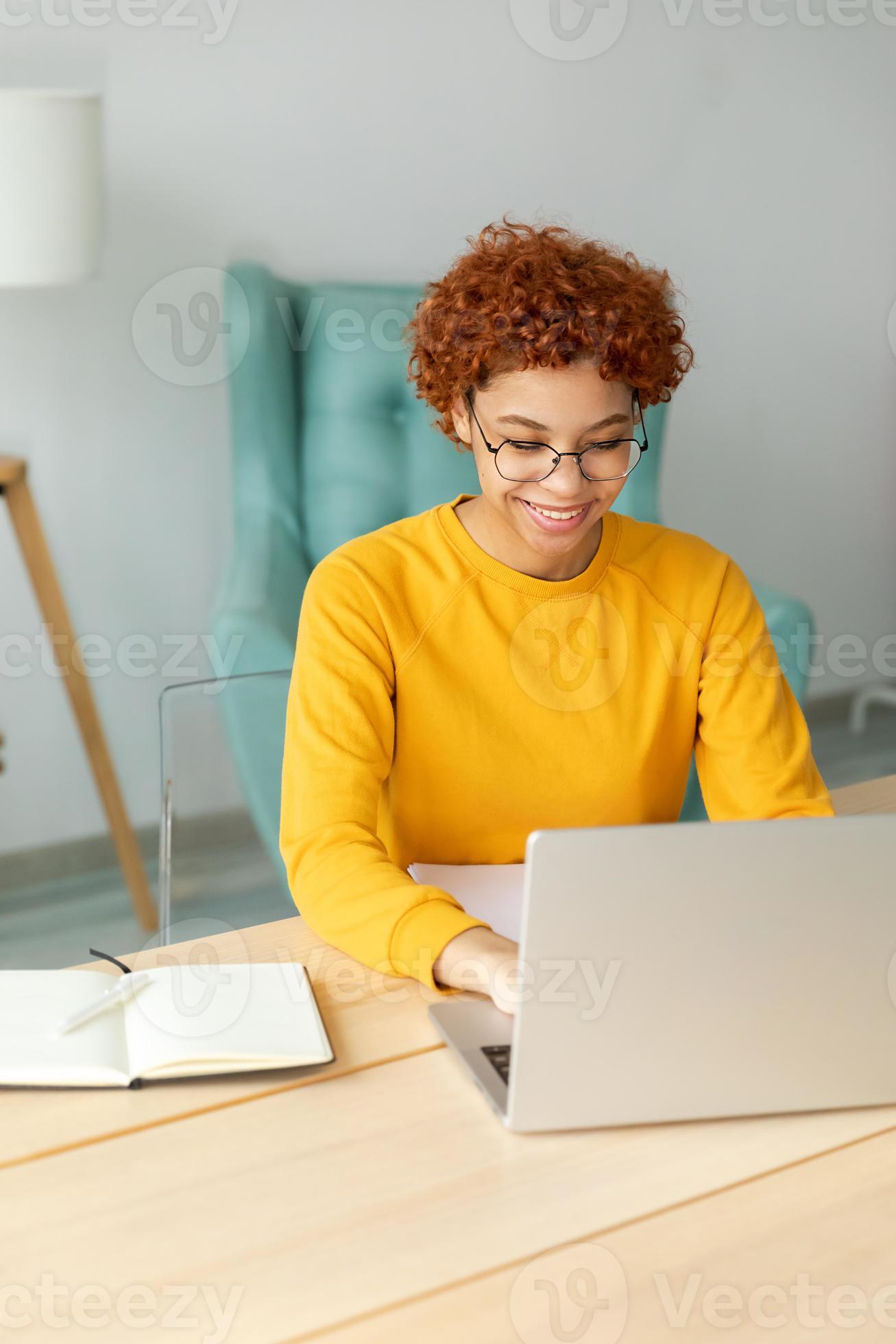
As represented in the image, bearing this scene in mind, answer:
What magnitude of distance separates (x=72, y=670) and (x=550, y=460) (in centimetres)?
119

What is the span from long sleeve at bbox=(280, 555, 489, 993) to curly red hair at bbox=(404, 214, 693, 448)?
0.22m

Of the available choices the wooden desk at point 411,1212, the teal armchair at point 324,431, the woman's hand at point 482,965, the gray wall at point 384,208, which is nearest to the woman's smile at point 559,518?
the woman's hand at point 482,965

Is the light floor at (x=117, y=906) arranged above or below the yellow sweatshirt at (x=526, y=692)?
below

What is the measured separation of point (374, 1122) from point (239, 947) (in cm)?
26

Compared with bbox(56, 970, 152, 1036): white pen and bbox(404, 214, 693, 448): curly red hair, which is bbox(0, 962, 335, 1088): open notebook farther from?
bbox(404, 214, 693, 448): curly red hair

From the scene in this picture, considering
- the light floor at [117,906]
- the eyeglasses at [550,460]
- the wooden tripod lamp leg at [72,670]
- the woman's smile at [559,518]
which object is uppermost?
the eyeglasses at [550,460]

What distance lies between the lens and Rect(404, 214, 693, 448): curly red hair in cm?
121

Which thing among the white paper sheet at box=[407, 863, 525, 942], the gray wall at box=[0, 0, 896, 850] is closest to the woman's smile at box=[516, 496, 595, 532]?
the white paper sheet at box=[407, 863, 525, 942]

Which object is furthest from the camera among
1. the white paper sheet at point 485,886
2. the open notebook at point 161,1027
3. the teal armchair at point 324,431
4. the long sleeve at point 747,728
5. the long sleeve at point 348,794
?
the teal armchair at point 324,431

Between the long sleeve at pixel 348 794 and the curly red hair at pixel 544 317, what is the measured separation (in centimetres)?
22

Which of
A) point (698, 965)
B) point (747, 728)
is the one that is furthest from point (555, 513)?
point (698, 965)

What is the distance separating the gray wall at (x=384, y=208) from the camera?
2336 mm

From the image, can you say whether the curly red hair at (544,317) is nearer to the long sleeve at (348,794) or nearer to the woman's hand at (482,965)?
the long sleeve at (348,794)

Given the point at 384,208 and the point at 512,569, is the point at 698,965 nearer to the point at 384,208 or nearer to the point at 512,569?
the point at 512,569
